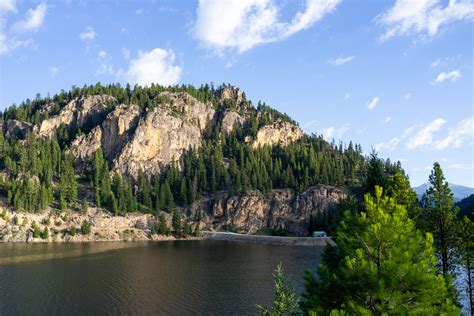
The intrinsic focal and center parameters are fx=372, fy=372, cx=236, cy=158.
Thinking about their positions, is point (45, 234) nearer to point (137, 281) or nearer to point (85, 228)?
point (85, 228)

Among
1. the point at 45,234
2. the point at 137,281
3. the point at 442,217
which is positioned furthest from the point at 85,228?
the point at 442,217

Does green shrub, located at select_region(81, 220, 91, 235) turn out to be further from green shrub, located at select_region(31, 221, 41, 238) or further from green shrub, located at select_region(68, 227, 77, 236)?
green shrub, located at select_region(31, 221, 41, 238)

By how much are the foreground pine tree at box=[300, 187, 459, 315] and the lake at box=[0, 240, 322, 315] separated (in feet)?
147

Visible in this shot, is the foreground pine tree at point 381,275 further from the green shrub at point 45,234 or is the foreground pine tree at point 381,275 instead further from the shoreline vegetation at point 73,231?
the green shrub at point 45,234

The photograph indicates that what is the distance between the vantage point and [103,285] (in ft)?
272

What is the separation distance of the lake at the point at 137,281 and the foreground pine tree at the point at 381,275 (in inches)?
1762

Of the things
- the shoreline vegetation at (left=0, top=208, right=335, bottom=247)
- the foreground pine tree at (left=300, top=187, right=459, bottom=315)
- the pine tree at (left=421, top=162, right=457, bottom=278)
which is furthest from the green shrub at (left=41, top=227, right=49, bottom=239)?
the foreground pine tree at (left=300, top=187, right=459, bottom=315)

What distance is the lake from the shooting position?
6675 cm

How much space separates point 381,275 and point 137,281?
252 ft

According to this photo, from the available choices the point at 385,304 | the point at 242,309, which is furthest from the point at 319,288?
the point at 242,309

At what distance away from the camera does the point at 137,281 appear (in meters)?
87.9

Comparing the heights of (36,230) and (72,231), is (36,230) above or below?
above

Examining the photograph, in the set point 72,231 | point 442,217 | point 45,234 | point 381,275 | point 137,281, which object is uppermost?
point 442,217

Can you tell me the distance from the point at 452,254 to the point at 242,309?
36.5 meters
